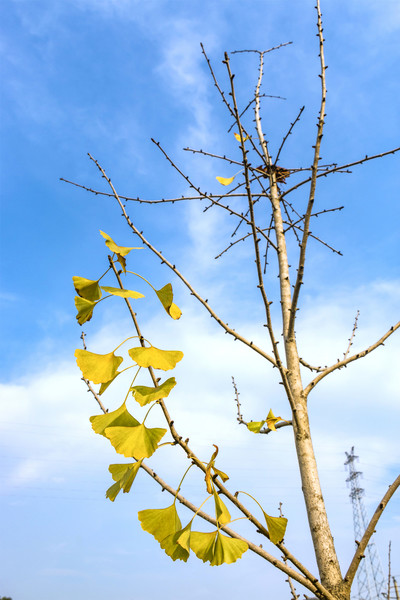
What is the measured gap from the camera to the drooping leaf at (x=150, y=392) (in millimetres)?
811

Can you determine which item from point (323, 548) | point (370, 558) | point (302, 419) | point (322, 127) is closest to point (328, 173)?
point (322, 127)

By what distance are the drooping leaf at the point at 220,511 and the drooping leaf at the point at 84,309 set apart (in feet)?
1.41

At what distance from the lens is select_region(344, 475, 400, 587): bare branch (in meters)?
1.32

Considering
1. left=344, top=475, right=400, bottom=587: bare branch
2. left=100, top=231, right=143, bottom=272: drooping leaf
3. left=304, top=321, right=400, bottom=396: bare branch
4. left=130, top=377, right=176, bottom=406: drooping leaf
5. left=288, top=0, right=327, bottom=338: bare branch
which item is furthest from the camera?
left=304, top=321, right=400, bottom=396: bare branch

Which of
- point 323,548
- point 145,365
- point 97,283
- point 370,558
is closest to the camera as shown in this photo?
point 145,365

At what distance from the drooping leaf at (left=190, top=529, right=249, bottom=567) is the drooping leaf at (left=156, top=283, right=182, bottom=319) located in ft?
1.43

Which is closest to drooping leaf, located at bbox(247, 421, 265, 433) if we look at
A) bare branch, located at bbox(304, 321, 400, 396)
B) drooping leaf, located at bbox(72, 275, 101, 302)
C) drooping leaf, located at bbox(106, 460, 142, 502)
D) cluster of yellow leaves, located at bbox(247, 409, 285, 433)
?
cluster of yellow leaves, located at bbox(247, 409, 285, 433)

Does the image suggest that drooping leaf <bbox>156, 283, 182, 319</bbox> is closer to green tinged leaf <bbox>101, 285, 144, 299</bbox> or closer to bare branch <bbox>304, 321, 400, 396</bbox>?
green tinged leaf <bbox>101, 285, 144, 299</bbox>

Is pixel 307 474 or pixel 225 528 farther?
pixel 307 474

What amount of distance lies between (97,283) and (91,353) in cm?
16

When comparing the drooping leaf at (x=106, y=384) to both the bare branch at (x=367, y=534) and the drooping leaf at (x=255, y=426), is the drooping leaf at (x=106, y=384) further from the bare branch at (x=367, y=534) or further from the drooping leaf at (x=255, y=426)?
the bare branch at (x=367, y=534)

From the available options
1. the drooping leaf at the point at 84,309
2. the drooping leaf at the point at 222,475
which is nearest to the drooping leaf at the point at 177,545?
the drooping leaf at the point at 222,475

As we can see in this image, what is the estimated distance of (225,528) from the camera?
115 centimetres

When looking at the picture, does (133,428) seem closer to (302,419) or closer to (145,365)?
(145,365)
